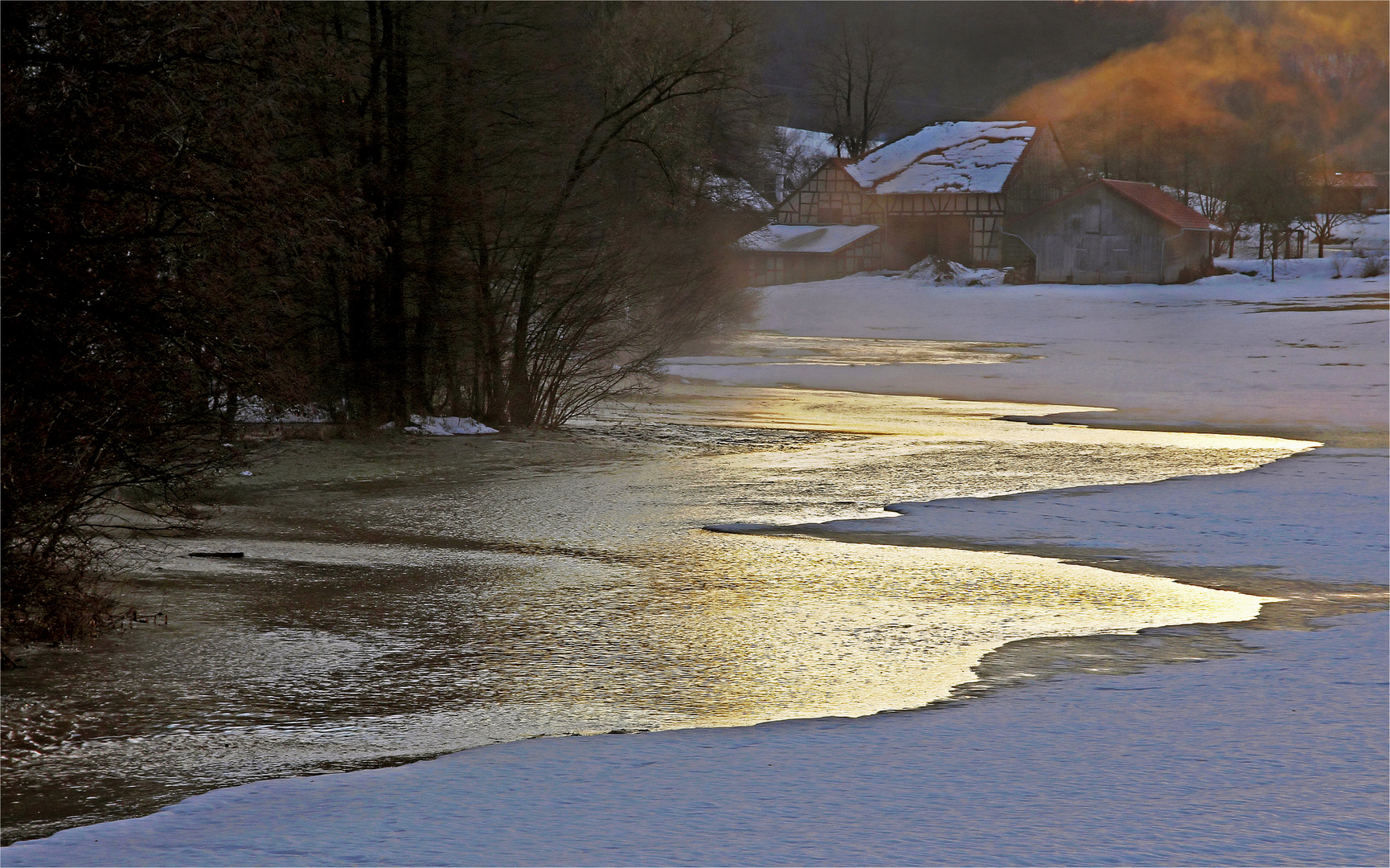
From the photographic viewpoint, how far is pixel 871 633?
8141 mm

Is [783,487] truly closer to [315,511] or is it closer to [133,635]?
[315,511]

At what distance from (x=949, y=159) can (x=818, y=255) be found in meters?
9.39

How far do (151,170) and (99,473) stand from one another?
169 cm

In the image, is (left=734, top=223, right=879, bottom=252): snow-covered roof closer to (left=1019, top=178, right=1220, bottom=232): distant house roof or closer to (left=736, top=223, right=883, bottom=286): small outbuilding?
(left=736, top=223, right=883, bottom=286): small outbuilding

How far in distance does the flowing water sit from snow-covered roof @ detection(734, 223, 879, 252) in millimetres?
62547

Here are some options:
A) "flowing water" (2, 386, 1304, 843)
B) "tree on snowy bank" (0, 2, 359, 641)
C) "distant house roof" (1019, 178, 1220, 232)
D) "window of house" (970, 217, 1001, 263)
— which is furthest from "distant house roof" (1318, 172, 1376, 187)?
"tree on snowy bank" (0, 2, 359, 641)

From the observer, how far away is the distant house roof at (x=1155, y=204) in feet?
221

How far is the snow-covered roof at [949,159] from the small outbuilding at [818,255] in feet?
10.6

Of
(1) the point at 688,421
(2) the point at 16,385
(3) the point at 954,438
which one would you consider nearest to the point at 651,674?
(2) the point at 16,385

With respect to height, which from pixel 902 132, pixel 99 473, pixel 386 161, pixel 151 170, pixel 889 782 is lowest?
pixel 889 782

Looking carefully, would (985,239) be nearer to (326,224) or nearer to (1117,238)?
(1117,238)

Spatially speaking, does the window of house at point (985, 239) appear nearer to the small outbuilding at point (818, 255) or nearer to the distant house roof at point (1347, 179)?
the small outbuilding at point (818, 255)

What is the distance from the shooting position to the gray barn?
221 ft

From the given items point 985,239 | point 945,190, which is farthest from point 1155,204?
point 945,190
